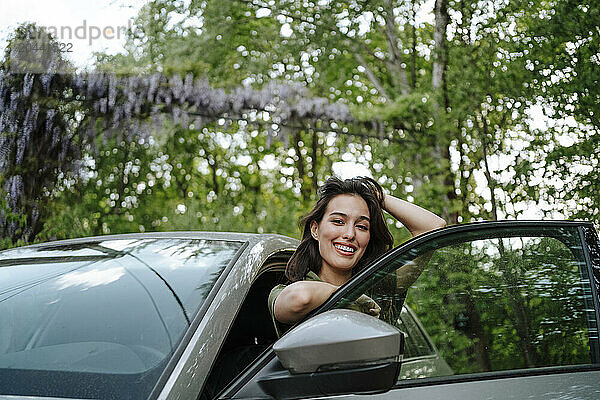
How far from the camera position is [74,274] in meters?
2.15

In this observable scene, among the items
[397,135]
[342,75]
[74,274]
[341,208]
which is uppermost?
[342,75]

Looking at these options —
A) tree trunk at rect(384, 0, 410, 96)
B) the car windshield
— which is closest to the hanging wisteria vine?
tree trunk at rect(384, 0, 410, 96)

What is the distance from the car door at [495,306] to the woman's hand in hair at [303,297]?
0.20ft

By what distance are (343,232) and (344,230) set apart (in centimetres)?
1

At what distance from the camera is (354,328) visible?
1408 mm

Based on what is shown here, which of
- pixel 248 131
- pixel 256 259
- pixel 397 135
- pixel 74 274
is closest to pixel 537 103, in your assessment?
pixel 397 135

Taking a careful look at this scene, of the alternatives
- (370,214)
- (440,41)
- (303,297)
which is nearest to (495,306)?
(303,297)

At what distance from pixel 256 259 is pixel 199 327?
1.62ft

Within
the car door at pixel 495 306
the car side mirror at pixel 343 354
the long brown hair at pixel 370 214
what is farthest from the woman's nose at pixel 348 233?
the car side mirror at pixel 343 354

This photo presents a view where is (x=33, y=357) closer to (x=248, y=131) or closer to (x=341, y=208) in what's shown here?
(x=341, y=208)

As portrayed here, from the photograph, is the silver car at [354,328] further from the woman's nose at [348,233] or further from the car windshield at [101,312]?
the woman's nose at [348,233]

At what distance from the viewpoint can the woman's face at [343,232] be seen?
7.85 feet

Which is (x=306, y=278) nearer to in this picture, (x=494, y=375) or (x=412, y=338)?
(x=412, y=338)

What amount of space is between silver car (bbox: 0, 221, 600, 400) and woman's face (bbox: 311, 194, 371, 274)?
0.35 metres
